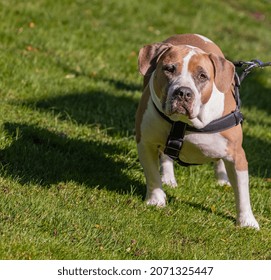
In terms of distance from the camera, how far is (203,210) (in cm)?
645

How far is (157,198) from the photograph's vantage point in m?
6.37

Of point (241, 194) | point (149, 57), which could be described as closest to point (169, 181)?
point (241, 194)

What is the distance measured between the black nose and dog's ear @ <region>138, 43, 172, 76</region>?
0.57 m

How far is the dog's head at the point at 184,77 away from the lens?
555 cm

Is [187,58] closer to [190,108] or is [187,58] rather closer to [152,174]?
[190,108]

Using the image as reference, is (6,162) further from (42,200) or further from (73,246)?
(73,246)

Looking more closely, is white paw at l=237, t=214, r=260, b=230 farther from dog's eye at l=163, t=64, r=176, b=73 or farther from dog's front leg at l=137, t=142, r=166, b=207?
dog's eye at l=163, t=64, r=176, b=73

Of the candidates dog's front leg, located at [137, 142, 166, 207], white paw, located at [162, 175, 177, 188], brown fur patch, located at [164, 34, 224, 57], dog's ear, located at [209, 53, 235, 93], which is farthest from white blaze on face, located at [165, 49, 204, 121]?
white paw, located at [162, 175, 177, 188]

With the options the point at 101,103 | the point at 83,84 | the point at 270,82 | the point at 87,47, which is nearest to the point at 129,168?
the point at 101,103

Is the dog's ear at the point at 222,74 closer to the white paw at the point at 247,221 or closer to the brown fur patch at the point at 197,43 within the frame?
the brown fur patch at the point at 197,43

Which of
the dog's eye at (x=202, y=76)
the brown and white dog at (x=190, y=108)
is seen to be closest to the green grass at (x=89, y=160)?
the brown and white dog at (x=190, y=108)

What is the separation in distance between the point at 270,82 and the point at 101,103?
3.91 metres

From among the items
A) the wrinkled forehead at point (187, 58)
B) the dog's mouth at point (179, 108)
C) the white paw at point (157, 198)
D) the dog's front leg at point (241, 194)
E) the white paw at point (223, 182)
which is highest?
the wrinkled forehead at point (187, 58)

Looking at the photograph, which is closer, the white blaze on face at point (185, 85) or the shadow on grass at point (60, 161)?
the white blaze on face at point (185, 85)
